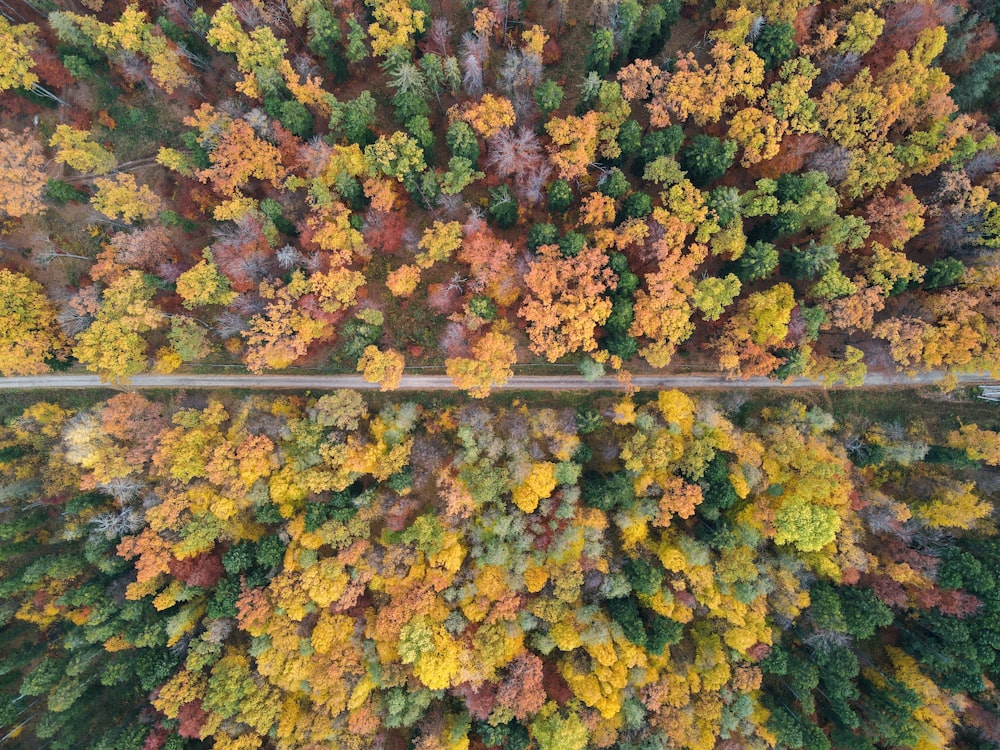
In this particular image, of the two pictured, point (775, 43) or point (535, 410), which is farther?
point (535, 410)

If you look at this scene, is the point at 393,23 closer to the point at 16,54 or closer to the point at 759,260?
the point at 16,54

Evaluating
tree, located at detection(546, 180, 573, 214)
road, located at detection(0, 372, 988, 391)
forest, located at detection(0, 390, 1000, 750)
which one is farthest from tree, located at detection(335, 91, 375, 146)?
forest, located at detection(0, 390, 1000, 750)

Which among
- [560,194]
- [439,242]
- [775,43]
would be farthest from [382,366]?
[775,43]

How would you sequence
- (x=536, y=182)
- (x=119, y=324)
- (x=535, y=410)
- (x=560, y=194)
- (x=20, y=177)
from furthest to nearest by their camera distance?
1. (x=535, y=410)
2. (x=119, y=324)
3. (x=20, y=177)
4. (x=536, y=182)
5. (x=560, y=194)

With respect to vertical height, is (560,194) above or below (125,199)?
above

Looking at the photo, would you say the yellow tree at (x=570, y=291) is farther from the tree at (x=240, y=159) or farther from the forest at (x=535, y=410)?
the tree at (x=240, y=159)

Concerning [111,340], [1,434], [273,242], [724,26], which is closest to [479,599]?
[273,242]
